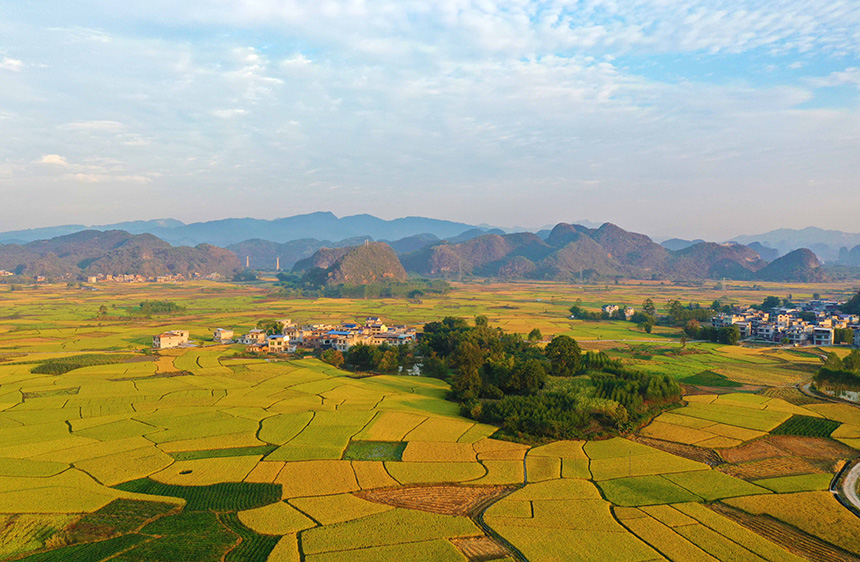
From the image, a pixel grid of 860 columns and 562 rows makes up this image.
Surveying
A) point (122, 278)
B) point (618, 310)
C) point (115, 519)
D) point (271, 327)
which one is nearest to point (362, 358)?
point (271, 327)

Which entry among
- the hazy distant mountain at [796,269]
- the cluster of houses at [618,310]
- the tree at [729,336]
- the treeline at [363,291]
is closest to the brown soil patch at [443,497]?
the tree at [729,336]

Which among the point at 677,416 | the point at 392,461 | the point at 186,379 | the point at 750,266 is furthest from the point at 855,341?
the point at 750,266

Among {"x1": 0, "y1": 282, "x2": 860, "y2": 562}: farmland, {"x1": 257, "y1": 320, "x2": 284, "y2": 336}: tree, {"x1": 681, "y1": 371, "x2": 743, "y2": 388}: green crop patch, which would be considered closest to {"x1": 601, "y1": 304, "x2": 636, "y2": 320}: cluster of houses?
{"x1": 0, "y1": 282, "x2": 860, "y2": 562}: farmland

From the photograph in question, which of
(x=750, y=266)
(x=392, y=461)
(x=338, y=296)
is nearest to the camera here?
(x=392, y=461)

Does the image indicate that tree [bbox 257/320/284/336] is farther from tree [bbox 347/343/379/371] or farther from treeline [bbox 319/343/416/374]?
tree [bbox 347/343/379/371]

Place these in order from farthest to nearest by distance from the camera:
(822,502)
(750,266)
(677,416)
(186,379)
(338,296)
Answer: (750,266), (338,296), (186,379), (677,416), (822,502)

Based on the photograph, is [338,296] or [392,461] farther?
[338,296]

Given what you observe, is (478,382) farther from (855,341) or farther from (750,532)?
(855,341)
